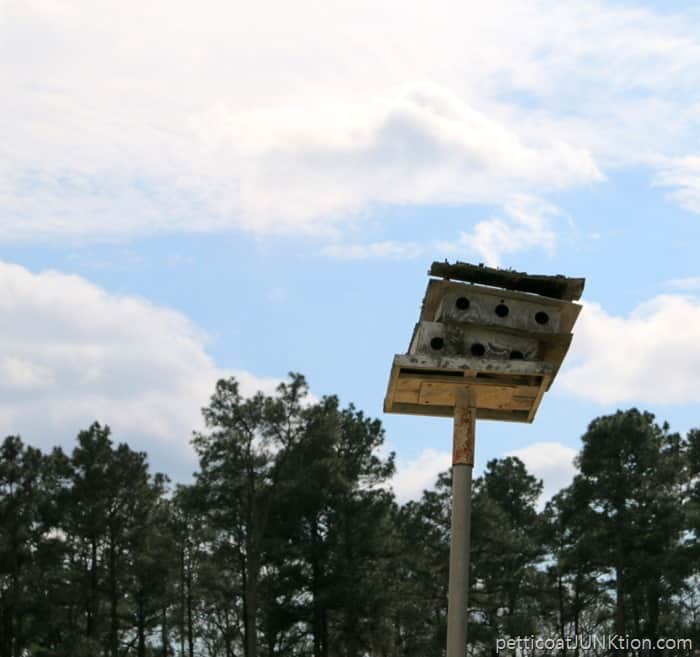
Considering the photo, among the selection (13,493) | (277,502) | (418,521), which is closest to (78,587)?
(13,493)

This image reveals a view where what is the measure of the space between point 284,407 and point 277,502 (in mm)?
2972

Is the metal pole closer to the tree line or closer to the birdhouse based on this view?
the birdhouse

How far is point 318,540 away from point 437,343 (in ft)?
96.9

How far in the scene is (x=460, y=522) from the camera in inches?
513

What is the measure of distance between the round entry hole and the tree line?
2802cm

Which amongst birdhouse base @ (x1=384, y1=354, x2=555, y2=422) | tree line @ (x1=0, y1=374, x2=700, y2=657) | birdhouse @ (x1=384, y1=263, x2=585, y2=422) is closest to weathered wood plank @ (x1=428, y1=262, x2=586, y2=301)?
birdhouse @ (x1=384, y1=263, x2=585, y2=422)

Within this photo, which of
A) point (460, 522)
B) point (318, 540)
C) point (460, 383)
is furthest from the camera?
point (318, 540)

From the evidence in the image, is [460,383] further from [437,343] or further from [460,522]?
[460,522]

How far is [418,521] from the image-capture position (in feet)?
147

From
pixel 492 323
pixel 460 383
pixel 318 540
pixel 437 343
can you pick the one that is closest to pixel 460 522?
pixel 460 383

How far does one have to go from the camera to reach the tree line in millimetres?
42031

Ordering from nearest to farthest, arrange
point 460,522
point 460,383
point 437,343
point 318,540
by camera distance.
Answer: point 460,522, point 460,383, point 437,343, point 318,540

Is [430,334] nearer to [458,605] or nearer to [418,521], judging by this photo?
[458,605]

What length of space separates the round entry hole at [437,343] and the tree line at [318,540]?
28.0 m
